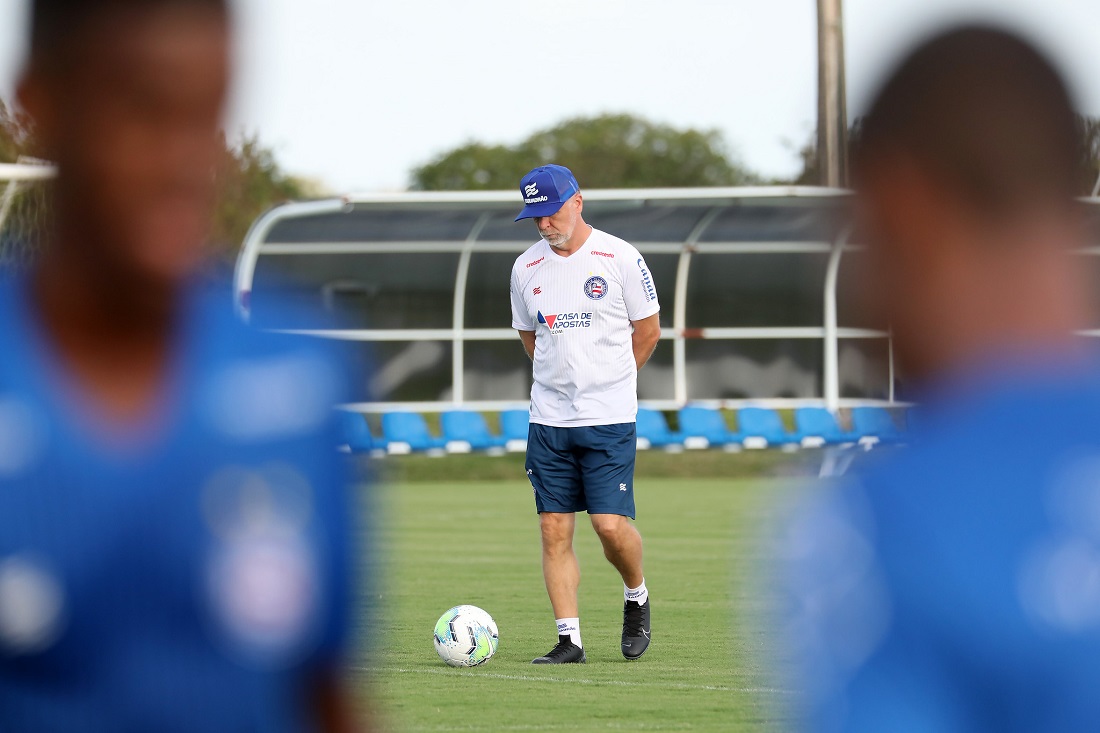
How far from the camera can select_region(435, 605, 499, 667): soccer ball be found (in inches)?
349

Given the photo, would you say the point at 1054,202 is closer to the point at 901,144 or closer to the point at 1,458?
the point at 901,144

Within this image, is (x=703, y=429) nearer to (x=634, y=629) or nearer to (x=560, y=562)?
(x=634, y=629)

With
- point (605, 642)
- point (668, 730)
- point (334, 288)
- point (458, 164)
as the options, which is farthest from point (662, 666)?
point (458, 164)

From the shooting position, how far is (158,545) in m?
1.88

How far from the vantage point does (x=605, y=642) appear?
32.3 ft

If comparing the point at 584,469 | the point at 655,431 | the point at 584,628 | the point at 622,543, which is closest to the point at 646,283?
the point at 584,469

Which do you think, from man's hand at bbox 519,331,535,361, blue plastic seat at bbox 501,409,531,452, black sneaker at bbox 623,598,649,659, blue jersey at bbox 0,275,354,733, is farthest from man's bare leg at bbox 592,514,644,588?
blue plastic seat at bbox 501,409,531,452

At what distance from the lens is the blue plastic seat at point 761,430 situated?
88.7 ft

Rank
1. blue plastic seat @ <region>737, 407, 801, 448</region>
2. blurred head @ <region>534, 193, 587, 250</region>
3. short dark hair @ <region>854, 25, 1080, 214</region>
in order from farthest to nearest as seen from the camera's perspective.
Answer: blue plastic seat @ <region>737, 407, 801, 448</region>, blurred head @ <region>534, 193, 587, 250</region>, short dark hair @ <region>854, 25, 1080, 214</region>

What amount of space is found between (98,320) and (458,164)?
87.2 meters

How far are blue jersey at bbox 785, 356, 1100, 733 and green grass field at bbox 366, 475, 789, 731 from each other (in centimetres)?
13

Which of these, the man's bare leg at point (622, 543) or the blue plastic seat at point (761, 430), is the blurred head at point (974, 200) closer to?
the man's bare leg at point (622, 543)

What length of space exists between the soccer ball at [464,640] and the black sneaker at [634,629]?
2.04 ft

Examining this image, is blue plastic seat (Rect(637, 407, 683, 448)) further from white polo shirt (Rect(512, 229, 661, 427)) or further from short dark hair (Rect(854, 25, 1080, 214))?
short dark hair (Rect(854, 25, 1080, 214))
